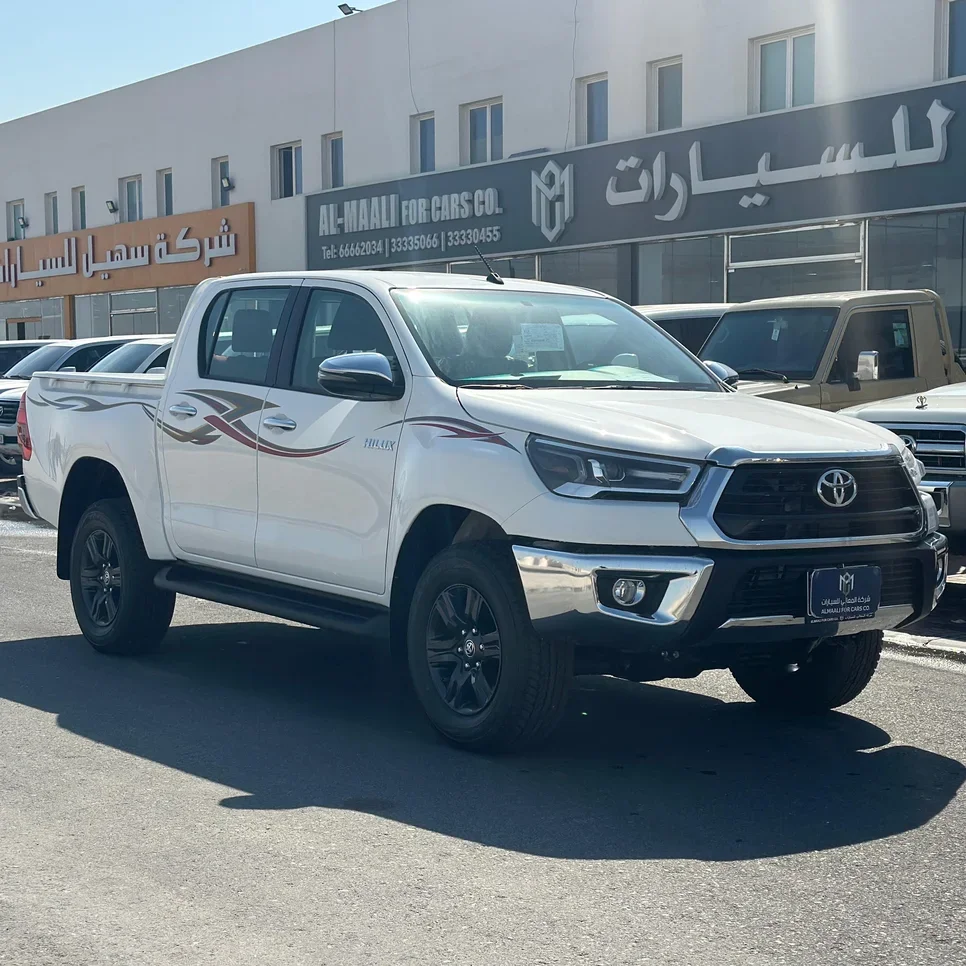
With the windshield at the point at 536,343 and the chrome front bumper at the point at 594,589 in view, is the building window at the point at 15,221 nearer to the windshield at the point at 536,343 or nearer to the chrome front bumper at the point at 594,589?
the windshield at the point at 536,343

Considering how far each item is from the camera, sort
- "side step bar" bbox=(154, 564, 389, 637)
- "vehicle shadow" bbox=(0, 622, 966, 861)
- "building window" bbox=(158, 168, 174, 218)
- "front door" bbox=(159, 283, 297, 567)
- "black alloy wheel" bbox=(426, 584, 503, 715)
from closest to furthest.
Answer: "vehicle shadow" bbox=(0, 622, 966, 861), "black alloy wheel" bbox=(426, 584, 503, 715), "side step bar" bbox=(154, 564, 389, 637), "front door" bbox=(159, 283, 297, 567), "building window" bbox=(158, 168, 174, 218)

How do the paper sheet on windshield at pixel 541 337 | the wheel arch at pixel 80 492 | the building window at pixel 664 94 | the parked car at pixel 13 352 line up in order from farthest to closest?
1. the building window at pixel 664 94
2. the parked car at pixel 13 352
3. the wheel arch at pixel 80 492
4. the paper sheet on windshield at pixel 541 337

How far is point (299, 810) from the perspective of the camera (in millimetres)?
5043

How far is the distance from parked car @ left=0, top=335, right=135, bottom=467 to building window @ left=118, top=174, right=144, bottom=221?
656 inches

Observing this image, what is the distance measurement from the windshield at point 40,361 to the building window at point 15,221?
23.1m

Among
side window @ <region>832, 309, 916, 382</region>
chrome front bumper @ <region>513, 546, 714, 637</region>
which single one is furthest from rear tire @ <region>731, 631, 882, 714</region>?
side window @ <region>832, 309, 916, 382</region>

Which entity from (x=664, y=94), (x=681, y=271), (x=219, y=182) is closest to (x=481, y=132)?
(x=664, y=94)

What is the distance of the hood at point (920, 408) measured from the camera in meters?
9.12

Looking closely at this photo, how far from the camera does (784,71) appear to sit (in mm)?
21328

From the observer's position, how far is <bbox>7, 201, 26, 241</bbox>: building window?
4162 cm

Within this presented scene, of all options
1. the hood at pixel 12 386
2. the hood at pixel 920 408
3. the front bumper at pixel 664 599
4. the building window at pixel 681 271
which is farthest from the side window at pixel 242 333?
the building window at pixel 681 271

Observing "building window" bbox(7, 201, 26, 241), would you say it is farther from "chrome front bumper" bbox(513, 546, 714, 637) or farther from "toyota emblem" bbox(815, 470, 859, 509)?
"toyota emblem" bbox(815, 470, 859, 509)

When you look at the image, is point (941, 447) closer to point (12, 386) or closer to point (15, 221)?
point (12, 386)

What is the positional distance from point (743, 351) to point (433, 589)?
6949mm
